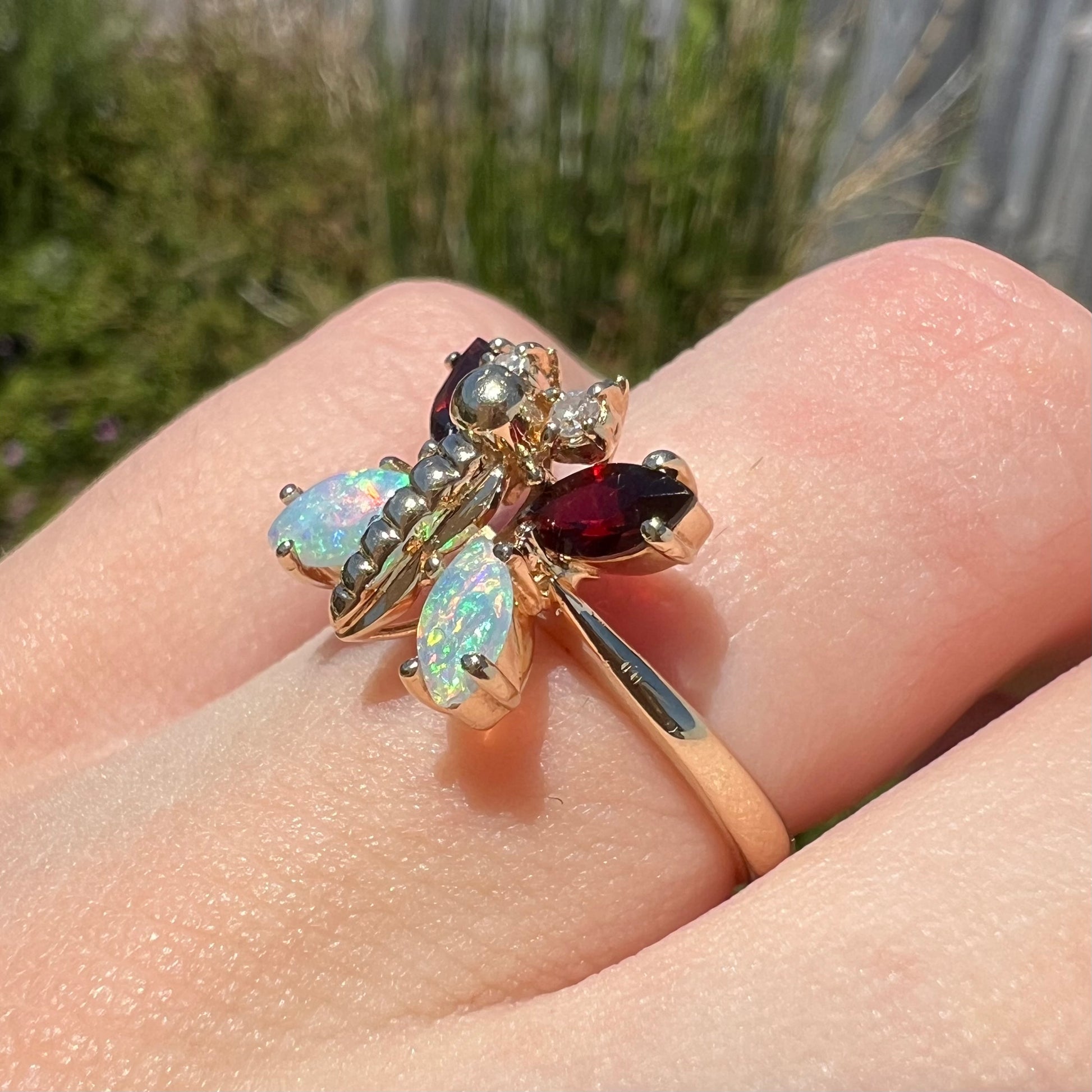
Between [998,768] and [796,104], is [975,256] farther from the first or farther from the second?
[796,104]

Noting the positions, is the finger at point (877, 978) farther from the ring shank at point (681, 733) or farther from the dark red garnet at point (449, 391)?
the dark red garnet at point (449, 391)

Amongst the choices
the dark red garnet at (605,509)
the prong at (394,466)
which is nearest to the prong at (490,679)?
the dark red garnet at (605,509)

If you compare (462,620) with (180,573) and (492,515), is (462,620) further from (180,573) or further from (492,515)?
(180,573)

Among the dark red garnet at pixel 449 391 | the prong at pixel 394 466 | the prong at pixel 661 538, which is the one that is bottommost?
the prong at pixel 394 466

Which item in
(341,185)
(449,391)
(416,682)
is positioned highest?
(449,391)

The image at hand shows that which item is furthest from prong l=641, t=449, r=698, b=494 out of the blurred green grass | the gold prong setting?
the blurred green grass

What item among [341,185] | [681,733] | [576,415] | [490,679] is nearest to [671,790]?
[681,733]

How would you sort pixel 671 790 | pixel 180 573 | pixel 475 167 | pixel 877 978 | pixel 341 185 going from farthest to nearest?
1. pixel 341 185
2. pixel 475 167
3. pixel 180 573
4. pixel 671 790
5. pixel 877 978

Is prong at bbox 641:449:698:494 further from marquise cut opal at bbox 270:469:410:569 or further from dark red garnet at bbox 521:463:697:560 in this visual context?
marquise cut opal at bbox 270:469:410:569
